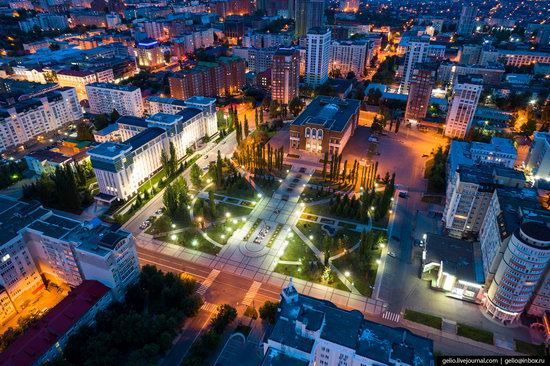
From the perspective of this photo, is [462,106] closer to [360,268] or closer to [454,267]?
[454,267]

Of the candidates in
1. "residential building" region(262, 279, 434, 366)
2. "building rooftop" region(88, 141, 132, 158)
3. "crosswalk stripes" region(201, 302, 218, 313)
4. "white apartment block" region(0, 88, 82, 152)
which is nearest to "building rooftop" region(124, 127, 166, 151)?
"building rooftop" region(88, 141, 132, 158)

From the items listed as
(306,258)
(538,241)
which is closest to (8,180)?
(306,258)

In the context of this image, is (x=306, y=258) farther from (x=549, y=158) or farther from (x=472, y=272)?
(x=549, y=158)

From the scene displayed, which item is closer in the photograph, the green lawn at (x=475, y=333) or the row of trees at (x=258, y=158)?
the green lawn at (x=475, y=333)

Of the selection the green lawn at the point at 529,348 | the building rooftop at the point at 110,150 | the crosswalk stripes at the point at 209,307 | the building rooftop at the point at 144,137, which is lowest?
the crosswalk stripes at the point at 209,307

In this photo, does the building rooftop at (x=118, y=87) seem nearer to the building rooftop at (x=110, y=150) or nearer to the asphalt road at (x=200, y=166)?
the asphalt road at (x=200, y=166)

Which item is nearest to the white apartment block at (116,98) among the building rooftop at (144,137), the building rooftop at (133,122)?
the building rooftop at (133,122)

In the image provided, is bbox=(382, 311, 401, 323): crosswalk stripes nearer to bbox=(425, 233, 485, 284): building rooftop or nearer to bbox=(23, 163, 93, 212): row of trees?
bbox=(425, 233, 485, 284): building rooftop
